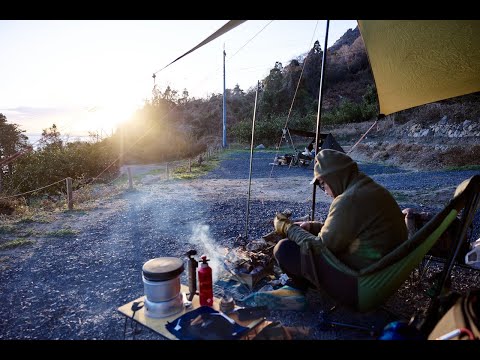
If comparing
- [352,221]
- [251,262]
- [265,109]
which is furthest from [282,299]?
[265,109]

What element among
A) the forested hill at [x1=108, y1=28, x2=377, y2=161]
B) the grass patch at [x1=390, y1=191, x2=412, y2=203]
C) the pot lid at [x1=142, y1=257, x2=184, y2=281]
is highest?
the forested hill at [x1=108, y1=28, x2=377, y2=161]

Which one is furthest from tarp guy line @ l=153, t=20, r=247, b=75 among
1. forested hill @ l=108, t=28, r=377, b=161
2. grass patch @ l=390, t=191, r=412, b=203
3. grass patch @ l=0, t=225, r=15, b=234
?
forested hill @ l=108, t=28, r=377, b=161

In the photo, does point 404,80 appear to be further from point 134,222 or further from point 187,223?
point 134,222

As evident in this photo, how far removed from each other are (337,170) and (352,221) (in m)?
0.43

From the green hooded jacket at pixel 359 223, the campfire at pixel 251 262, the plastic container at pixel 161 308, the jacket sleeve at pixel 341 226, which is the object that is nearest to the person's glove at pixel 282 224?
the green hooded jacket at pixel 359 223

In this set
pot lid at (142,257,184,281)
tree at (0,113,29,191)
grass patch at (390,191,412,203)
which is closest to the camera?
pot lid at (142,257,184,281)

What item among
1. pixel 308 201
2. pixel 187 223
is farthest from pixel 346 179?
pixel 308 201

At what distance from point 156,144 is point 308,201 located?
72.7 ft

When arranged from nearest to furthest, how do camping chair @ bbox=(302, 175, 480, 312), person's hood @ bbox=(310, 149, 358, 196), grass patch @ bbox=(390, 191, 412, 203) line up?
camping chair @ bbox=(302, 175, 480, 312) → person's hood @ bbox=(310, 149, 358, 196) → grass patch @ bbox=(390, 191, 412, 203)

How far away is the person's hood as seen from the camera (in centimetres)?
268

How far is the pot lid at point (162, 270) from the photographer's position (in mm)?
2217

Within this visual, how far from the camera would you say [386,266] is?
2406 millimetres

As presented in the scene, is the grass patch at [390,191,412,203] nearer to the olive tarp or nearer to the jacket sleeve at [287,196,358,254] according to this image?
Result: the olive tarp

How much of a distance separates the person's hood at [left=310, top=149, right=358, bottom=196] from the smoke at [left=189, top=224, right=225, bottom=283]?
179 cm
